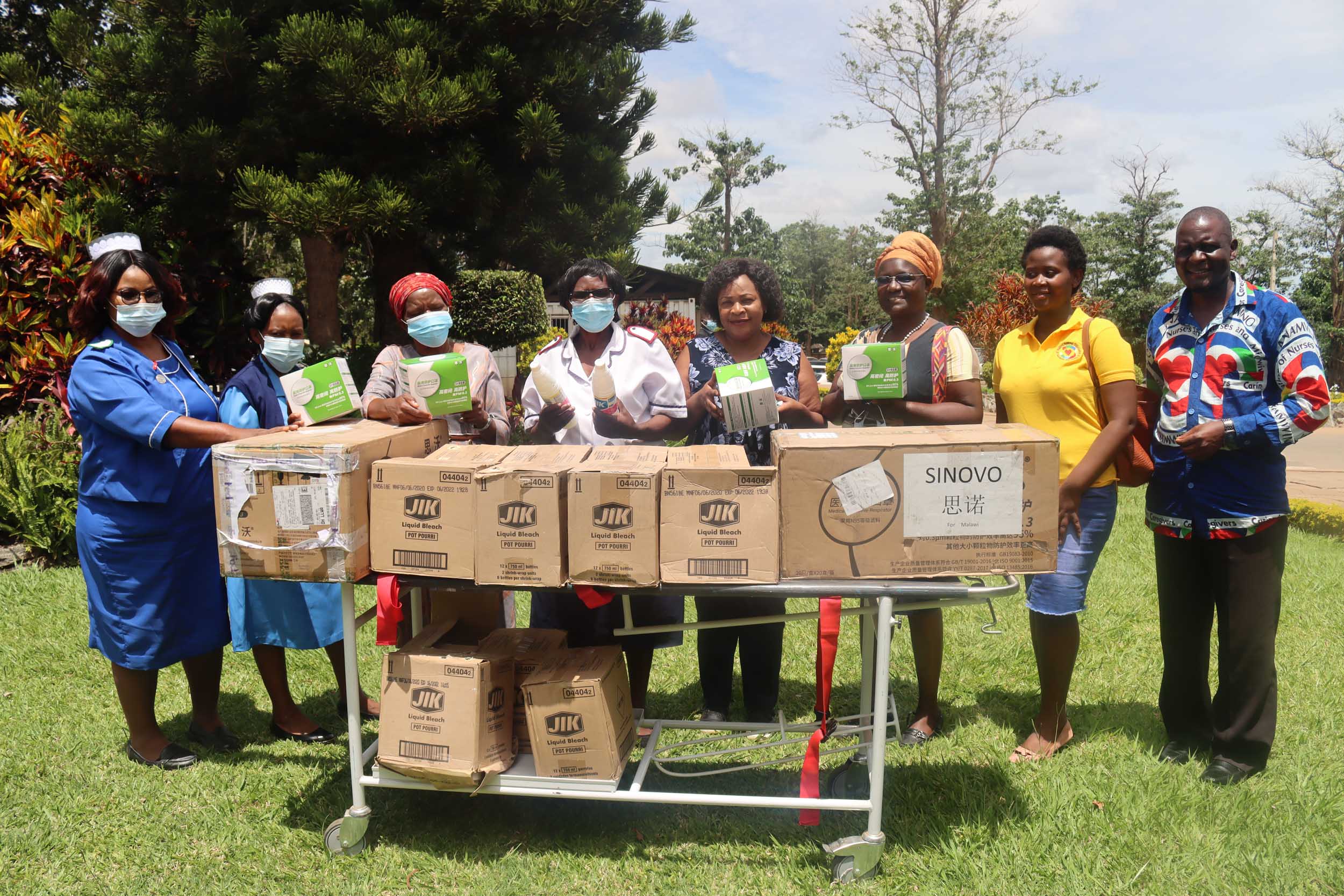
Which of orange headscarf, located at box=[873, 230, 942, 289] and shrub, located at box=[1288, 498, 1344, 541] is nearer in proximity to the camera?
orange headscarf, located at box=[873, 230, 942, 289]

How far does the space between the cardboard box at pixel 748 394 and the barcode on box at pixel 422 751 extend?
1.38 m

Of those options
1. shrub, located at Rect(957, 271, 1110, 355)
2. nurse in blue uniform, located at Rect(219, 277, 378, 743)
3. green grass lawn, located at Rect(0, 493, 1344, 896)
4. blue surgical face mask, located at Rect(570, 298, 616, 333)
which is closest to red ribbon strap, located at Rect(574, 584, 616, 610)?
green grass lawn, located at Rect(0, 493, 1344, 896)

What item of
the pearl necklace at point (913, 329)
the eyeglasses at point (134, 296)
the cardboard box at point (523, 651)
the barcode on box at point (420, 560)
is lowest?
the cardboard box at point (523, 651)

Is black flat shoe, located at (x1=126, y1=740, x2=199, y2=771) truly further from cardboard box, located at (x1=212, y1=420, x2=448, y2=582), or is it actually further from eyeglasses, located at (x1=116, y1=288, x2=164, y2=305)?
→ eyeglasses, located at (x1=116, y1=288, x2=164, y2=305)

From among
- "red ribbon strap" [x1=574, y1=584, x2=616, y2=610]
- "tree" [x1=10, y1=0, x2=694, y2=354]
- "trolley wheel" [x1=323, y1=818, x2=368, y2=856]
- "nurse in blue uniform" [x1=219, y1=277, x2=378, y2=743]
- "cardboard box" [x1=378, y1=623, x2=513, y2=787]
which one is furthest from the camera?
"tree" [x1=10, y1=0, x2=694, y2=354]

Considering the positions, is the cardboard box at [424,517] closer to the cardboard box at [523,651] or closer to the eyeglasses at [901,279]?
the cardboard box at [523,651]

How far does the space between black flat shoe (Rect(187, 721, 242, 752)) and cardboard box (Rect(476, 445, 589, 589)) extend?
5.96 ft

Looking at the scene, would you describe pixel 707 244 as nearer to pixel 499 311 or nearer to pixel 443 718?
pixel 499 311

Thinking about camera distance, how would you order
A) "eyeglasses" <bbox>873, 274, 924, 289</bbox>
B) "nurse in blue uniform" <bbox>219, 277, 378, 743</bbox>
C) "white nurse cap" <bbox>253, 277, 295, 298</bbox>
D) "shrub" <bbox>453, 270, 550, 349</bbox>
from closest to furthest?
"eyeglasses" <bbox>873, 274, 924, 289</bbox>, "nurse in blue uniform" <bbox>219, 277, 378, 743</bbox>, "white nurse cap" <bbox>253, 277, 295, 298</bbox>, "shrub" <bbox>453, 270, 550, 349</bbox>

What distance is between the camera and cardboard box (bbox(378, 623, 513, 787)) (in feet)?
8.81

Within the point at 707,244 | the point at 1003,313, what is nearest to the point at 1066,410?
the point at 1003,313

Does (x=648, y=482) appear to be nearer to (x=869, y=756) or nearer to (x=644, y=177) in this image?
(x=869, y=756)

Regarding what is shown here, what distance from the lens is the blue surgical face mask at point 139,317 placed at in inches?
123

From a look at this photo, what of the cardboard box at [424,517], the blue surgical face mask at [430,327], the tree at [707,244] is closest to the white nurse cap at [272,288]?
the blue surgical face mask at [430,327]
